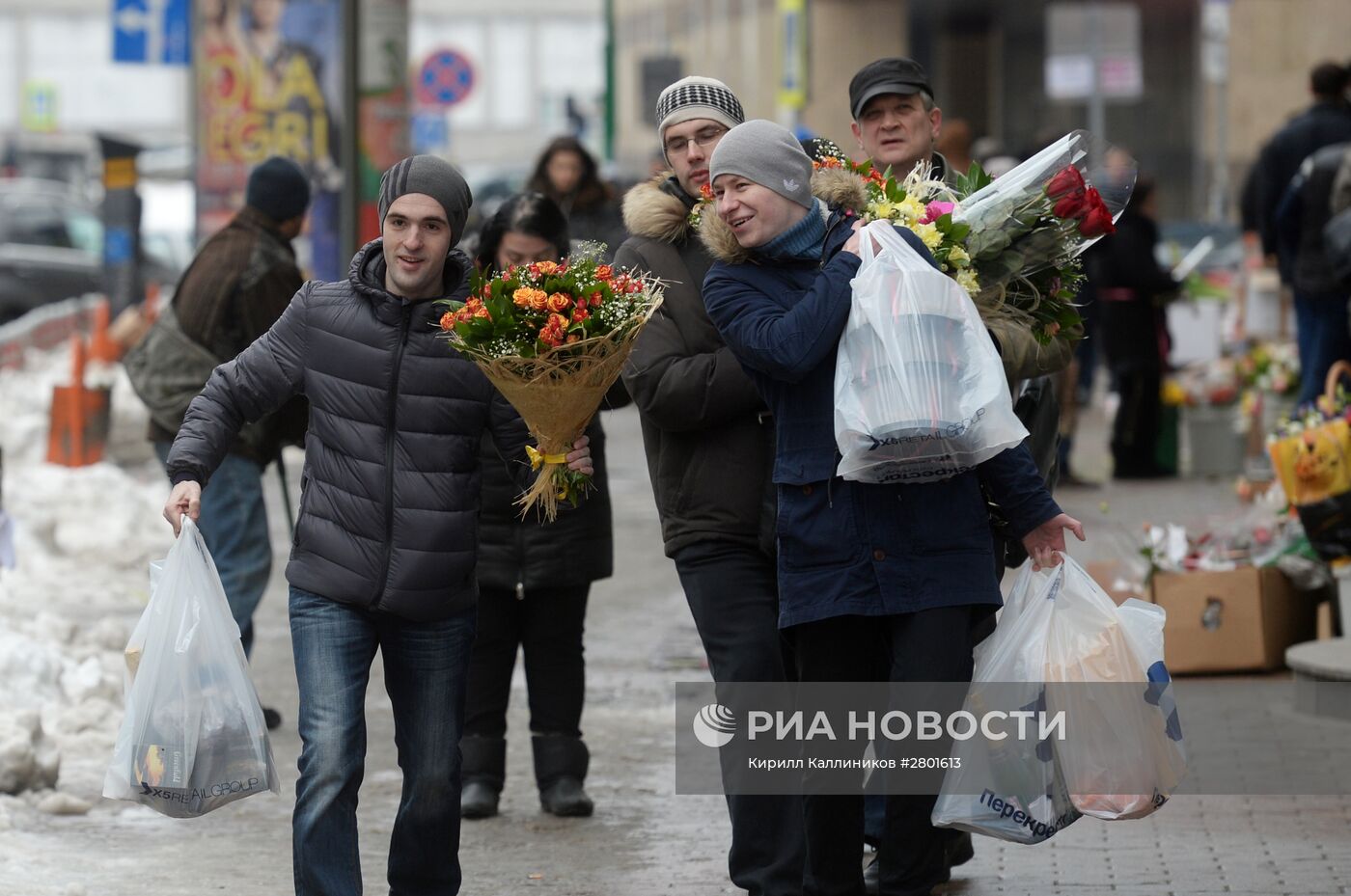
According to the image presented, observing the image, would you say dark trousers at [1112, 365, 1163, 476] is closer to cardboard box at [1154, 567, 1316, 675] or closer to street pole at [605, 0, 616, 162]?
cardboard box at [1154, 567, 1316, 675]

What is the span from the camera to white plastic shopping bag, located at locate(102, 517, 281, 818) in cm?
474

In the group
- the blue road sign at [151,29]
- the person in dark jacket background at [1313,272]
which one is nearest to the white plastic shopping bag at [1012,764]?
the person in dark jacket background at [1313,272]

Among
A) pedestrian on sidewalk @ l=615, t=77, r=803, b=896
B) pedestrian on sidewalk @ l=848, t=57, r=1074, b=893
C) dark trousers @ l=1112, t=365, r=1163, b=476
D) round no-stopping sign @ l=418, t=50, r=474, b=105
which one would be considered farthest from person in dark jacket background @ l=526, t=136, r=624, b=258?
round no-stopping sign @ l=418, t=50, r=474, b=105

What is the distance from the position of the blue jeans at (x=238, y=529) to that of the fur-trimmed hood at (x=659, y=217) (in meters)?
2.45

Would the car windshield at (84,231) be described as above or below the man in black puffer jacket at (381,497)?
above

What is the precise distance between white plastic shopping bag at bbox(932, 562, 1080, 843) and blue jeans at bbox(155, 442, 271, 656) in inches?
132

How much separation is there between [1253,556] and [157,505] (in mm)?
6537

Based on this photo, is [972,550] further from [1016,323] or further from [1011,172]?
[1011,172]

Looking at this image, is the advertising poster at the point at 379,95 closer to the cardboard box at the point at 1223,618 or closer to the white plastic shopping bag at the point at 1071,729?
the cardboard box at the point at 1223,618

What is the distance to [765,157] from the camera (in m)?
4.88

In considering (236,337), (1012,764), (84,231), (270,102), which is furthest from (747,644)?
(84,231)

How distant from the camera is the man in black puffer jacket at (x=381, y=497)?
16.0 feet

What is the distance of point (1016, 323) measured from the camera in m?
5.11

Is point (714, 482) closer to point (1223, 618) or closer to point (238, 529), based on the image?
point (238, 529)
